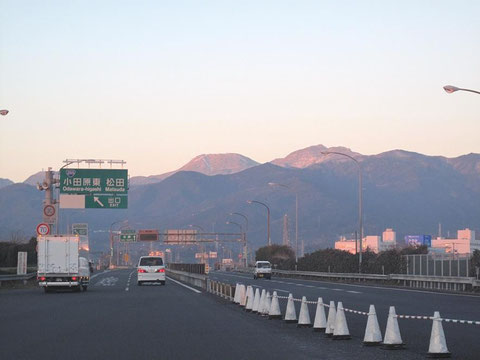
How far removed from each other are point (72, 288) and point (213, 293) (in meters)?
10.0

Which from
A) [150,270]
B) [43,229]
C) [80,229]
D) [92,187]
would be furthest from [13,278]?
[80,229]

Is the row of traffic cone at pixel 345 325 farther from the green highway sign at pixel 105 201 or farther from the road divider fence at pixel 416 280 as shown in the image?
the green highway sign at pixel 105 201

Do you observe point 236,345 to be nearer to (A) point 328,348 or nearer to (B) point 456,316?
(A) point 328,348

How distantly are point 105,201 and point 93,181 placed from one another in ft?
5.71

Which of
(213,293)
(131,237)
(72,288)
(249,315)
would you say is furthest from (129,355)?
(131,237)

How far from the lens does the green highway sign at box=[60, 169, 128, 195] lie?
6525 cm

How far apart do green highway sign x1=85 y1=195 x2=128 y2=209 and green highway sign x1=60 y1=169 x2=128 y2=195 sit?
38 centimetres

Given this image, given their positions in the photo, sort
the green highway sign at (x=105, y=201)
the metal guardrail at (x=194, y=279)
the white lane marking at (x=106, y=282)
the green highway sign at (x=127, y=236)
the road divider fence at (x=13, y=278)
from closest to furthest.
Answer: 1. the metal guardrail at (x=194, y=279)
2. the road divider fence at (x=13, y=278)
3. the white lane marking at (x=106, y=282)
4. the green highway sign at (x=105, y=201)
5. the green highway sign at (x=127, y=236)

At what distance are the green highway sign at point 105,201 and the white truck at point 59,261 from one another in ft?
58.6

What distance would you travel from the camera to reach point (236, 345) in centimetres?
1800

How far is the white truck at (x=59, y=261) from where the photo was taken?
154 feet

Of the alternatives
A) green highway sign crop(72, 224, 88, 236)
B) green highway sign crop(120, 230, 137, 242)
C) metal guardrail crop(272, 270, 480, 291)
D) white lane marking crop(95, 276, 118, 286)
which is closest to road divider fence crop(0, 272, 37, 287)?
white lane marking crop(95, 276, 118, 286)

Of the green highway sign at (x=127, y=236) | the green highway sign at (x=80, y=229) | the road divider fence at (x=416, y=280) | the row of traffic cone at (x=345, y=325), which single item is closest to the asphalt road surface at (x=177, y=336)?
the row of traffic cone at (x=345, y=325)

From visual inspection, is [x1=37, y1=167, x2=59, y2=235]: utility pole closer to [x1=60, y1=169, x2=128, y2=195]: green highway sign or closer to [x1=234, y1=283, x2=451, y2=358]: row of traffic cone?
[x1=60, y1=169, x2=128, y2=195]: green highway sign
